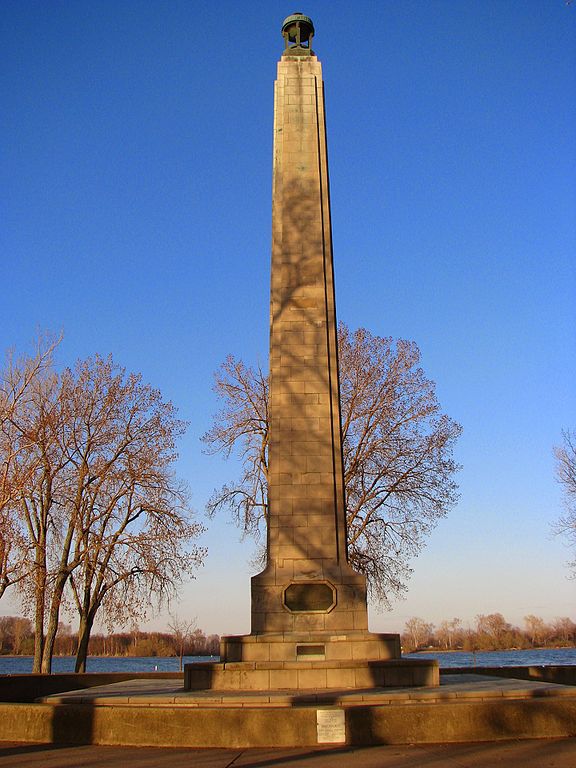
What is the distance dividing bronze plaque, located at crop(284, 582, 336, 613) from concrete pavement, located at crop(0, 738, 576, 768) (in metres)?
5.70

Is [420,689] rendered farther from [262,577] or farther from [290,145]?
[290,145]

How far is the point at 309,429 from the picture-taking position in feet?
51.2

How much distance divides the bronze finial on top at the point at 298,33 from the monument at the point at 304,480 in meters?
0.36

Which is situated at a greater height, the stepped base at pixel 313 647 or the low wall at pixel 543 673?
the stepped base at pixel 313 647

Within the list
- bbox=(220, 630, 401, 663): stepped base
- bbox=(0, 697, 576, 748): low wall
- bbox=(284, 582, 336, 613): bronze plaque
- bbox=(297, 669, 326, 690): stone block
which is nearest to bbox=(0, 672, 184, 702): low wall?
bbox=(220, 630, 401, 663): stepped base

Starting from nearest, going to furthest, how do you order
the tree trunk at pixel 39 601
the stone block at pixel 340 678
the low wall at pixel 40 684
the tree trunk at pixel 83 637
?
the stone block at pixel 340 678
the low wall at pixel 40 684
the tree trunk at pixel 39 601
the tree trunk at pixel 83 637

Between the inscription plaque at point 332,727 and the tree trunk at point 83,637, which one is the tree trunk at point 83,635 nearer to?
the tree trunk at point 83,637

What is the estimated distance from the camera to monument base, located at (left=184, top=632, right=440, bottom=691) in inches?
483

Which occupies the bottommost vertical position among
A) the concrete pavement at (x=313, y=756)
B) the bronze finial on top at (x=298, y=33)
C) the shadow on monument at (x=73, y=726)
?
the concrete pavement at (x=313, y=756)

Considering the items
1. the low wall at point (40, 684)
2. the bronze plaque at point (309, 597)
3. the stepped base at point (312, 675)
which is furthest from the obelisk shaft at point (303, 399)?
the low wall at point (40, 684)

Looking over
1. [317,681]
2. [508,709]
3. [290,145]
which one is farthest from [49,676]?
[290,145]

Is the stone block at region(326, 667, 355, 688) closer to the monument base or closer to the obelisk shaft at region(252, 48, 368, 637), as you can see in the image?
the monument base

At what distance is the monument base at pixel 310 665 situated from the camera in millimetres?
12266

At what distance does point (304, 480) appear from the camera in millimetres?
15156
